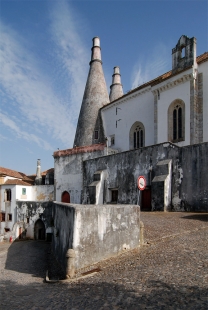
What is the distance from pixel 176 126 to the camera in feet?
61.6

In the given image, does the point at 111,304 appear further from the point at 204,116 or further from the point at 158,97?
the point at 158,97

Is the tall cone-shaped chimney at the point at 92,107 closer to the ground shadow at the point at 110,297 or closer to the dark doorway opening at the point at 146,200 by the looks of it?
the dark doorway opening at the point at 146,200

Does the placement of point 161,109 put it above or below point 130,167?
above

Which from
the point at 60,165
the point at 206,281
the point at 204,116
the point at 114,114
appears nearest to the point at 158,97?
the point at 204,116

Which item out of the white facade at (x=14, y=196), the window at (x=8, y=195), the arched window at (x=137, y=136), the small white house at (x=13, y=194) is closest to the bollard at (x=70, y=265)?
the arched window at (x=137, y=136)

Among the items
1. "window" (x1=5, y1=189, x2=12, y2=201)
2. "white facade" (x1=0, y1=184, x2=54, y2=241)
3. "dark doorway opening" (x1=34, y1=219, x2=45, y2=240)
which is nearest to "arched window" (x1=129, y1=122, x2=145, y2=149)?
"dark doorway opening" (x1=34, y1=219, x2=45, y2=240)

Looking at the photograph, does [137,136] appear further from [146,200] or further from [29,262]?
[29,262]

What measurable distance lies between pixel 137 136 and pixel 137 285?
1939 cm

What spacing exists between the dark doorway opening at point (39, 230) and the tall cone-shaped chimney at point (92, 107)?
31.5 ft

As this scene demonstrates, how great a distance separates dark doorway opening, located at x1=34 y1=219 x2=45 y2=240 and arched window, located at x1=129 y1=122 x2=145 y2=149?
1061 centimetres

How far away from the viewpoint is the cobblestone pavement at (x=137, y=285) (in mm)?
3783

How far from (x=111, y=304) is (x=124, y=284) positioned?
0.71m

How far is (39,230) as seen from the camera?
20.4 meters

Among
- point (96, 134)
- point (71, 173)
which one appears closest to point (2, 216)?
point (71, 173)
